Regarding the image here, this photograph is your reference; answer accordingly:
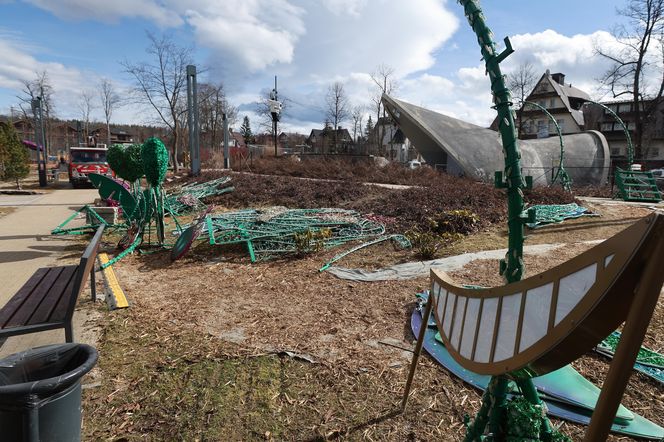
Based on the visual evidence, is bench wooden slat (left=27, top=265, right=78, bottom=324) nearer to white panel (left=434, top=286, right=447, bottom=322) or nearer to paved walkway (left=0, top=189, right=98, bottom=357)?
paved walkway (left=0, top=189, right=98, bottom=357)

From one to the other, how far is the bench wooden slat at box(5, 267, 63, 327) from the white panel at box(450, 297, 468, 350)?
3.01 metres

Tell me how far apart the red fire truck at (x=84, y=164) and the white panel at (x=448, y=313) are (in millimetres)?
21369

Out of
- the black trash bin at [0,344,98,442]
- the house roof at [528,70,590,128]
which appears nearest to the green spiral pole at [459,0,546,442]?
the black trash bin at [0,344,98,442]

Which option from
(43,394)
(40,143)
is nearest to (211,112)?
(40,143)

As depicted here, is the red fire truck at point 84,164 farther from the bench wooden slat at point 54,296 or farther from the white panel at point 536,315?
the white panel at point 536,315

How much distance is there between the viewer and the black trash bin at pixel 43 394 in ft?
5.72

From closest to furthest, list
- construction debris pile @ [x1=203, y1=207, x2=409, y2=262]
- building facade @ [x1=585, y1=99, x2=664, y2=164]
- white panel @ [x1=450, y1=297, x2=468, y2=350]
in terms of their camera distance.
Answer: white panel @ [x1=450, y1=297, x2=468, y2=350]
construction debris pile @ [x1=203, y1=207, x2=409, y2=262]
building facade @ [x1=585, y1=99, x2=664, y2=164]

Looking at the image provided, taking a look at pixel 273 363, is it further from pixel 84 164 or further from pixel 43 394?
pixel 84 164

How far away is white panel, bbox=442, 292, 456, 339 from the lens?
192 cm

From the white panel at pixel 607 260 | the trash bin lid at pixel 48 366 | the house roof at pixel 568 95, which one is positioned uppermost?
the house roof at pixel 568 95

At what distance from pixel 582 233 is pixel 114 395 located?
28.7 feet

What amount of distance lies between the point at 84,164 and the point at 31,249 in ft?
48.9

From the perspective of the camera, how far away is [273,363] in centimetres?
328

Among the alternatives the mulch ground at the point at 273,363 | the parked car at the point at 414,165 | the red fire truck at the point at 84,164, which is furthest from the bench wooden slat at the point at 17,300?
the parked car at the point at 414,165
